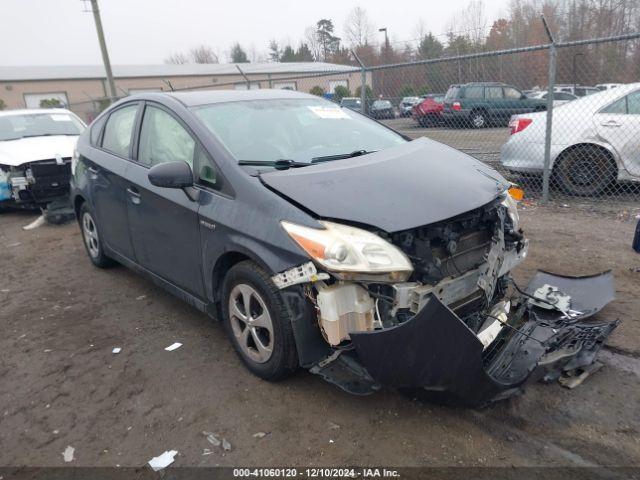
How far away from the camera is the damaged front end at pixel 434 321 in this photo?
2.24m

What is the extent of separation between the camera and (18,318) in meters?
4.25

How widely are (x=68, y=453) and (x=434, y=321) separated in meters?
1.98

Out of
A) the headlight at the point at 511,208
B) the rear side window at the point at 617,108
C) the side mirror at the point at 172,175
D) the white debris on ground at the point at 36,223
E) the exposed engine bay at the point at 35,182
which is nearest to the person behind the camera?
the side mirror at the point at 172,175

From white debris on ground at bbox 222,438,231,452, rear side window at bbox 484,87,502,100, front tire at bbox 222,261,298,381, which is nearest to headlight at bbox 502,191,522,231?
front tire at bbox 222,261,298,381

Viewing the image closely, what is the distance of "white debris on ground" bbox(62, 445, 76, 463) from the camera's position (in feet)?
8.23

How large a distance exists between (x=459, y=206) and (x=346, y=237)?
26.4 inches

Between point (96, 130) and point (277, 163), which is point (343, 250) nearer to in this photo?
point (277, 163)

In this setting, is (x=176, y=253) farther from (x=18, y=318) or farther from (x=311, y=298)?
(x=18, y=318)

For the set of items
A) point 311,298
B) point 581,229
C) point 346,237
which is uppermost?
point 346,237

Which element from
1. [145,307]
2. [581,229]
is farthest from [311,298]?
[581,229]

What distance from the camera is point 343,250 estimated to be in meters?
2.39

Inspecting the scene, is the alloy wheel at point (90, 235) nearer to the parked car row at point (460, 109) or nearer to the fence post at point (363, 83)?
the fence post at point (363, 83)

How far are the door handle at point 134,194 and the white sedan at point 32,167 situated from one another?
13.4 feet

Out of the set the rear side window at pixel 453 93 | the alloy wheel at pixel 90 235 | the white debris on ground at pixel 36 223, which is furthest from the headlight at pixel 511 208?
the rear side window at pixel 453 93
